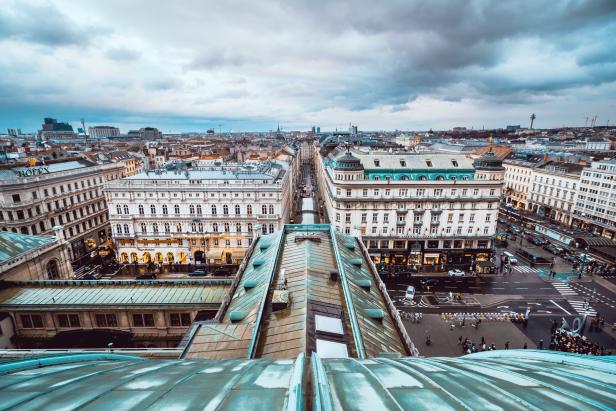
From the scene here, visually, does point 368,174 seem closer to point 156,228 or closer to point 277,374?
point 156,228

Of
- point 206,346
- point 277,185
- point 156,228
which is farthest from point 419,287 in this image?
point 156,228

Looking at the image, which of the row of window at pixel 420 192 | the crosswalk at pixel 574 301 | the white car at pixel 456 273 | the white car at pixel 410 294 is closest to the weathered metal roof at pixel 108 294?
the white car at pixel 410 294

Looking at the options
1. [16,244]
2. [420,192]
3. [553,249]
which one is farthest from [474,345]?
[16,244]

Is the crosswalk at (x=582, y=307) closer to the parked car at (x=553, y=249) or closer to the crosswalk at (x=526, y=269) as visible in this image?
the crosswalk at (x=526, y=269)

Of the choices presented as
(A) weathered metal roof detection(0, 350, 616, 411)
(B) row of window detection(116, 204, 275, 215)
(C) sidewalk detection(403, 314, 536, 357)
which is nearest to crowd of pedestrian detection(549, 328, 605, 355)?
(C) sidewalk detection(403, 314, 536, 357)

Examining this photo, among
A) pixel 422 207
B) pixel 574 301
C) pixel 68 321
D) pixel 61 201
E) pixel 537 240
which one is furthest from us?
pixel 537 240

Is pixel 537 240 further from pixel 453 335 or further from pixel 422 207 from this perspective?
pixel 453 335
